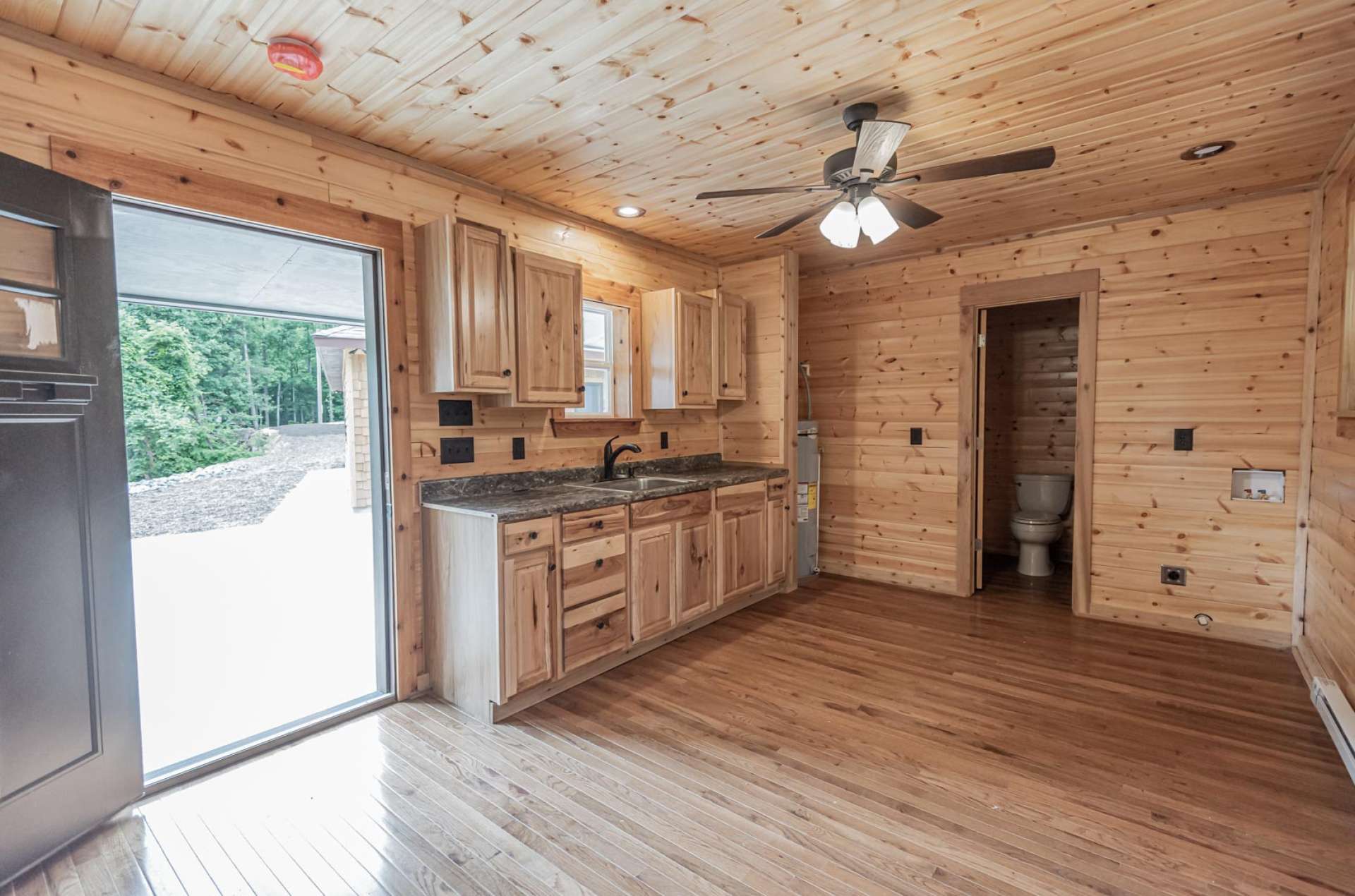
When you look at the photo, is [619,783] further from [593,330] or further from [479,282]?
[593,330]

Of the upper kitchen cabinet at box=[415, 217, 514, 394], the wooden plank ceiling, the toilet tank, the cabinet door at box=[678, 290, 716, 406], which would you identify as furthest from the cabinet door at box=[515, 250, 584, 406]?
the toilet tank

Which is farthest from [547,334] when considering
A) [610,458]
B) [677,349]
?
[677,349]

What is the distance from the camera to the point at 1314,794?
6.60 ft

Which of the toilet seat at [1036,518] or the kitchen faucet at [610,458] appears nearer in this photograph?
the kitchen faucet at [610,458]

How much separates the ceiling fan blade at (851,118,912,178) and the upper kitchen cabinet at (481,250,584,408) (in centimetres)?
154

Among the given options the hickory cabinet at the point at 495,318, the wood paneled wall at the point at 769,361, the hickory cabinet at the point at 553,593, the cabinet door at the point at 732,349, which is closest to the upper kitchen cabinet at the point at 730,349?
the cabinet door at the point at 732,349

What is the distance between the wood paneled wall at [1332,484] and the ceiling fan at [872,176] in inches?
61.5

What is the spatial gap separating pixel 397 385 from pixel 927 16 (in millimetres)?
2398

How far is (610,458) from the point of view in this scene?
367 cm

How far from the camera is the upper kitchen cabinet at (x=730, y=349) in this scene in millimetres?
4180

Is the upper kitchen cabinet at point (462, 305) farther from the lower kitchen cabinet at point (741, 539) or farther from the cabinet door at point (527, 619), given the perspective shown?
the lower kitchen cabinet at point (741, 539)

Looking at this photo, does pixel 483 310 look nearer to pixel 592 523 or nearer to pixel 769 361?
pixel 592 523

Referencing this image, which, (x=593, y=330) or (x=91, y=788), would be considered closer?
(x=91, y=788)

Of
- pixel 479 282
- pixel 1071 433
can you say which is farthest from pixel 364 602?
pixel 1071 433
